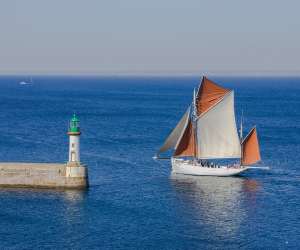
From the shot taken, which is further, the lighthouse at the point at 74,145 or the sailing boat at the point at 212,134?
the sailing boat at the point at 212,134

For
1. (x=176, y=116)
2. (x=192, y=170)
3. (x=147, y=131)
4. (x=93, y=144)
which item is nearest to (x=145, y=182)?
(x=192, y=170)

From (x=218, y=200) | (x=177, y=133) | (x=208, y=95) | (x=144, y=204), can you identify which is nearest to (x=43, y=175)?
(x=144, y=204)

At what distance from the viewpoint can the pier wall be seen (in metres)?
71.9

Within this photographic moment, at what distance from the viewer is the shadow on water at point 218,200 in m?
60.9

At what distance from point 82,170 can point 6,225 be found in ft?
45.1

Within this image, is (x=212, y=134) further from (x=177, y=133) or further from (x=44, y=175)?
(x=44, y=175)

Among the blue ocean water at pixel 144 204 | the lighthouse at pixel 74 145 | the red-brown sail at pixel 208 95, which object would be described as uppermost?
the red-brown sail at pixel 208 95

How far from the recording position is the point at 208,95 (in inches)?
3494

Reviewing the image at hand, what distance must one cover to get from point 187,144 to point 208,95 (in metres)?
6.31

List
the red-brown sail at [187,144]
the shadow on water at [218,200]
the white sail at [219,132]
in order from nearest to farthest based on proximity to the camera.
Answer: the shadow on water at [218,200], the red-brown sail at [187,144], the white sail at [219,132]

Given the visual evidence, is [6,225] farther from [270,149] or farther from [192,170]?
[270,149]

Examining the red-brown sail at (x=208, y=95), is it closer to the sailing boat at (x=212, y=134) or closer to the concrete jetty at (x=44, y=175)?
the sailing boat at (x=212, y=134)

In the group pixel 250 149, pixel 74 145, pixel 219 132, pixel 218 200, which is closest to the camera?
pixel 218 200

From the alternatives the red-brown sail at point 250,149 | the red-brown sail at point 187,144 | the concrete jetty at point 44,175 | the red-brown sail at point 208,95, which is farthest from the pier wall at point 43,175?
the red-brown sail at point 250,149
